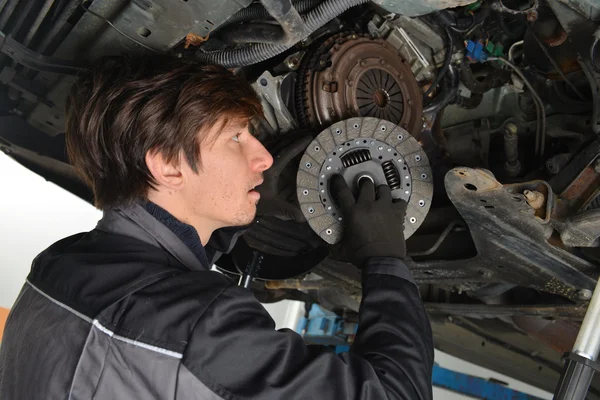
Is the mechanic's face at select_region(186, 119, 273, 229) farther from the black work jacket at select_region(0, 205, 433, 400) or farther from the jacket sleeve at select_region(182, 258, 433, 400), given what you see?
the jacket sleeve at select_region(182, 258, 433, 400)

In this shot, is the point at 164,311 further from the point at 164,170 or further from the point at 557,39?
the point at 557,39

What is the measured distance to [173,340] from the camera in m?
0.79

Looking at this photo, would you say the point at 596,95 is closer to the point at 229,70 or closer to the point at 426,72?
the point at 426,72

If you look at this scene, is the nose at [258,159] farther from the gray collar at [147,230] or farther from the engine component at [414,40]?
the engine component at [414,40]

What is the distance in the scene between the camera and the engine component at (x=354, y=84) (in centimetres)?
119

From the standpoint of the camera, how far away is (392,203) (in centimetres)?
113

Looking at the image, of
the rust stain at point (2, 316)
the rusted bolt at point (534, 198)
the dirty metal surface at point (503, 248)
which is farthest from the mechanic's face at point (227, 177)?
the rust stain at point (2, 316)

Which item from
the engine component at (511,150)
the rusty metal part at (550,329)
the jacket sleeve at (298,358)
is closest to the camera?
the jacket sleeve at (298,358)

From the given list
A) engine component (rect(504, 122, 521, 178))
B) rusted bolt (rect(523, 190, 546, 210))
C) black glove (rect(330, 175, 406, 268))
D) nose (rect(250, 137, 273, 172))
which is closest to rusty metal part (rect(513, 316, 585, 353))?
engine component (rect(504, 122, 521, 178))

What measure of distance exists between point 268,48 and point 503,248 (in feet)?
2.25

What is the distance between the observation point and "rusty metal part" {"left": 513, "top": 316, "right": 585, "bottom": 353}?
5.92ft

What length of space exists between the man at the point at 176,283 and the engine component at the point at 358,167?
0.14ft

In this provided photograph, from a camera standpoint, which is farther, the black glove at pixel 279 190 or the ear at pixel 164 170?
the black glove at pixel 279 190

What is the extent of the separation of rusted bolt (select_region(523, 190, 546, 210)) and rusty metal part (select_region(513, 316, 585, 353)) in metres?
0.81
